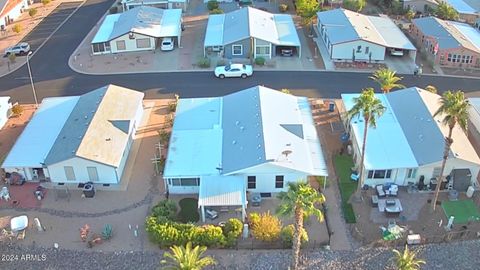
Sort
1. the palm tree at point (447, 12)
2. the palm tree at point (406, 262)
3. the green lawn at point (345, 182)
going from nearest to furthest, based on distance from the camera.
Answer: the palm tree at point (406, 262) < the green lawn at point (345, 182) < the palm tree at point (447, 12)

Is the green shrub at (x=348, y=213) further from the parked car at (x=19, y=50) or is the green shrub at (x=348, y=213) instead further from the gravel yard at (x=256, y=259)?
the parked car at (x=19, y=50)

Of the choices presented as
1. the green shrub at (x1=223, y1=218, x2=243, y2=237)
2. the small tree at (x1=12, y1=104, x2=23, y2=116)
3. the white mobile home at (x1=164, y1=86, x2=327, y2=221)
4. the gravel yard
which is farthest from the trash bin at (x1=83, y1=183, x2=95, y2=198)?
the small tree at (x1=12, y1=104, x2=23, y2=116)

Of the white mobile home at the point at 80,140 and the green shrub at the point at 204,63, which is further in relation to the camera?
the green shrub at the point at 204,63

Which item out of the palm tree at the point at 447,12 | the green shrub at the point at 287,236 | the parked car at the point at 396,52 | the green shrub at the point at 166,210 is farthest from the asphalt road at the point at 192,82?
the green shrub at the point at 287,236

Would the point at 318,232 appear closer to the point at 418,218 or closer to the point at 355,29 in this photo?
the point at 418,218

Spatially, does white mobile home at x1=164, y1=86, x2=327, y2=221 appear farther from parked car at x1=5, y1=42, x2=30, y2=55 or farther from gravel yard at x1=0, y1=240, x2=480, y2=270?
parked car at x1=5, y1=42, x2=30, y2=55

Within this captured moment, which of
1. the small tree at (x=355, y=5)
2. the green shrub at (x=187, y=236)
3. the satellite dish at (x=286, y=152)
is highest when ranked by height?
the small tree at (x=355, y=5)

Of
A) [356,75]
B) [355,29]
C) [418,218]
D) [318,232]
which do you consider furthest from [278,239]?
[355,29]
